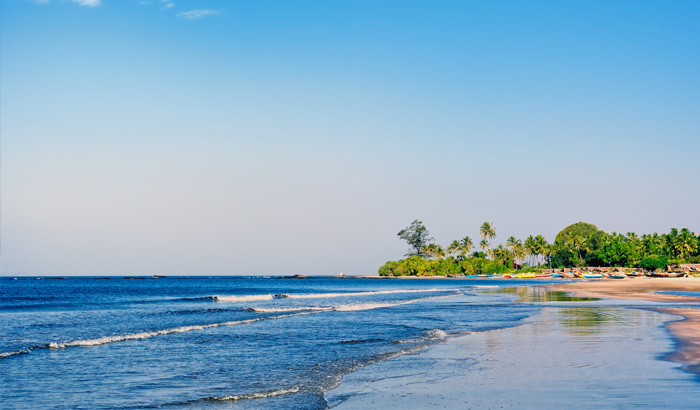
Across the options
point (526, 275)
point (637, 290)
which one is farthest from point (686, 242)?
point (637, 290)

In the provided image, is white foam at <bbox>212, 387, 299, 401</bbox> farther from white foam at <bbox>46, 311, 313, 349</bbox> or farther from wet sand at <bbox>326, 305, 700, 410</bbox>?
white foam at <bbox>46, 311, 313, 349</bbox>

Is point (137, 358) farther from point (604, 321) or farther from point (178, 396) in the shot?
point (604, 321)

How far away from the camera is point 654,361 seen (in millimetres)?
15773

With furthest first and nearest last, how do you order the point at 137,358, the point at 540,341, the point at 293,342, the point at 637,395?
the point at 293,342
the point at 540,341
the point at 137,358
the point at 637,395

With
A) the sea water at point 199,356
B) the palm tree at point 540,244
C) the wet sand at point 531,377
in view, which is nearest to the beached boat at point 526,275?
the palm tree at point 540,244

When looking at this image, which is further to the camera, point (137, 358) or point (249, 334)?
point (249, 334)

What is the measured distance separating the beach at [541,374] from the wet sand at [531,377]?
0.07 ft

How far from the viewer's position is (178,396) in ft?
43.0

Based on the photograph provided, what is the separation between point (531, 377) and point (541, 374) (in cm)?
51

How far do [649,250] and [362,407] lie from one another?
19005 cm

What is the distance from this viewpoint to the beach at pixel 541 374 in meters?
11.5

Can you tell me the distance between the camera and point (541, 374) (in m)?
14.3

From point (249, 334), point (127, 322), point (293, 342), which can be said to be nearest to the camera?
point (293, 342)

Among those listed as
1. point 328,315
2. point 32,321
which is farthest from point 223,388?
point 32,321
